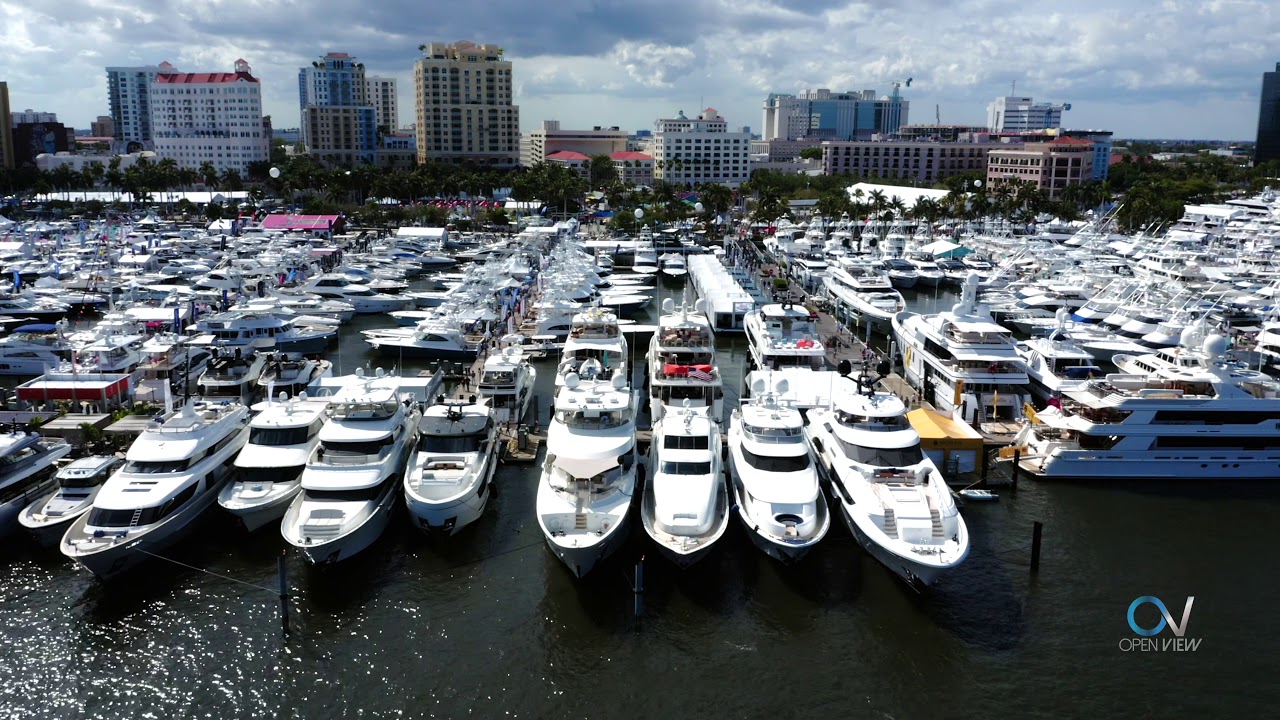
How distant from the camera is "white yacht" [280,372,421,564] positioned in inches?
1045

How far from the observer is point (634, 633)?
2427 centimetres

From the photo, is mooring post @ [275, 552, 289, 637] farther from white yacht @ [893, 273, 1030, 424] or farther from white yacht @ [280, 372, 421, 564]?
white yacht @ [893, 273, 1030, 424]

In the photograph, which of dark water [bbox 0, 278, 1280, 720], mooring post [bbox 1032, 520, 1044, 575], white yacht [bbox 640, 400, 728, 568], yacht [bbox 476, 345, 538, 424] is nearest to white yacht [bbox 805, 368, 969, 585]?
dark water [bbox 0, 278, 1280, 720]

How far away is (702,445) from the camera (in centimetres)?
3009

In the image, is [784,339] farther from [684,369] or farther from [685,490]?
[685,490]

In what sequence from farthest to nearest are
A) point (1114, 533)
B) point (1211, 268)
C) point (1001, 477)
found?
point (1211, 268), point (1001, 477), point (1114, 533)

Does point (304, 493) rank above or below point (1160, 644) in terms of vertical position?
above

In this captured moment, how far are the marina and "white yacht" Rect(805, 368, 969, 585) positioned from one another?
0.31 feet

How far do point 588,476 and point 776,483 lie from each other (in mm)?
5879

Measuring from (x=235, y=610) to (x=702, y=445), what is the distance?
1472 cm

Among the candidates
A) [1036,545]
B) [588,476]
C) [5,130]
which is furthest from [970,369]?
[5,130]

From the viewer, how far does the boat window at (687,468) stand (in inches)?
1137


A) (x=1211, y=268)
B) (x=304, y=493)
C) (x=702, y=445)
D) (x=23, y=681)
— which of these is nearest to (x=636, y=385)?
(x=702, y=445)

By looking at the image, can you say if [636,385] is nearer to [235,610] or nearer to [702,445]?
[702,445]
